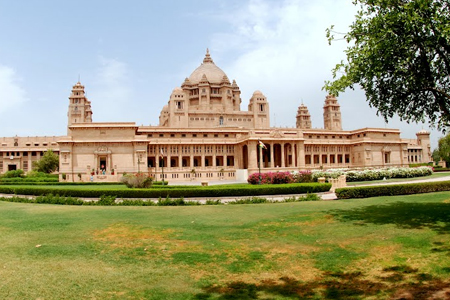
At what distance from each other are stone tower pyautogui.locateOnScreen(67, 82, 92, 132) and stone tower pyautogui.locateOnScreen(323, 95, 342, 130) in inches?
2603

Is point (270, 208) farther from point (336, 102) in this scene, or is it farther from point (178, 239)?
point (336, 102)

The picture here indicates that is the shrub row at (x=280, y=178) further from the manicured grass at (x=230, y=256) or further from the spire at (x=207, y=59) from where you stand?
the spire at (x=207, y=59)

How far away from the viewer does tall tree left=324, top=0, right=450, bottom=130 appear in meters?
12.3

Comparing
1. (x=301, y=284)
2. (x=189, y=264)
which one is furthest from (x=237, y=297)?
A: (x=189, y=264)

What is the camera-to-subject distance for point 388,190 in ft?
72.3

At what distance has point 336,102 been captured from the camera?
96.2 meters

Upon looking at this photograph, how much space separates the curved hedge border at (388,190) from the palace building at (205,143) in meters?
19.9

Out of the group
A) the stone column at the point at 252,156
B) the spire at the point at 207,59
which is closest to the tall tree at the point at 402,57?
the stone column at the point at 252,156

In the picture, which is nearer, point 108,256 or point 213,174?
point 108,256

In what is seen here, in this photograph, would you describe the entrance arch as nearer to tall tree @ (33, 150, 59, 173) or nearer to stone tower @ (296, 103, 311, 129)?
tall tree @ (33, 150, 59, 173)

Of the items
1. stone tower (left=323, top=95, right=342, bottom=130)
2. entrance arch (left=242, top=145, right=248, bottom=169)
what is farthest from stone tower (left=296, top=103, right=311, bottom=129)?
entrance arch (left=242, top=145, right=248, bottom=169)

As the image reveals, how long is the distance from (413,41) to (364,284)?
1011 centimetres

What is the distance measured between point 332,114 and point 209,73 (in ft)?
126

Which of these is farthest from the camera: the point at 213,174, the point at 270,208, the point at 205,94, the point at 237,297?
the point at 205,94
